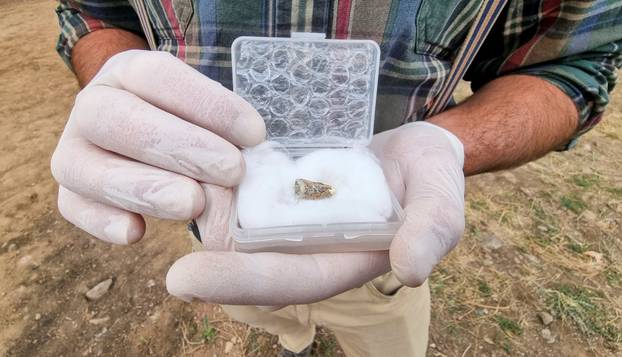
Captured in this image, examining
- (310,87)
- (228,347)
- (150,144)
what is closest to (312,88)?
(310,87)

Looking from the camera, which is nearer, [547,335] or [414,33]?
[414,33]

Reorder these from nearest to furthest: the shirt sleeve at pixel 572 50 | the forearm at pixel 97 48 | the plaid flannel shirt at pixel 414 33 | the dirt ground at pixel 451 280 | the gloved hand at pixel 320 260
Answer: the gloved hand at pixel 320 260, the plaid flannel shirt at pixel 414 33, the shirt sleeve at pixel 572 50, the forearm at pixel 97 48, the dirt ground at pixel 451 280

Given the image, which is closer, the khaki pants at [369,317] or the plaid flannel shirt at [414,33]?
the plaid flannel shirt at [414,33]

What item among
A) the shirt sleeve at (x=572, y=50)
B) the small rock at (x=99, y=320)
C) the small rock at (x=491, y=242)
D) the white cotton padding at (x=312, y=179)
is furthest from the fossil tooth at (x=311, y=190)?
the small rock at (x=491, y=242)

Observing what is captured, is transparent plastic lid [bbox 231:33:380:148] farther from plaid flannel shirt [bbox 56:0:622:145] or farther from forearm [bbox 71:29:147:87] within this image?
forearm [bbox 71:29:147:87]

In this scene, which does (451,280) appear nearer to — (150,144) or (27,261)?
(150,144)

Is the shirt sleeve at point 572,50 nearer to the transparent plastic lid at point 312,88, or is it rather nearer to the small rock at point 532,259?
the transparent plastic lid at point 312,88

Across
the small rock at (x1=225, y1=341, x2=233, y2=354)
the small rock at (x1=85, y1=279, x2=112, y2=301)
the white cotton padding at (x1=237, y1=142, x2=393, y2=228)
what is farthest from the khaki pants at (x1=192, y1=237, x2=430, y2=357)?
the small rock at (x1=85, y1=279, x2=112, y2=301)
